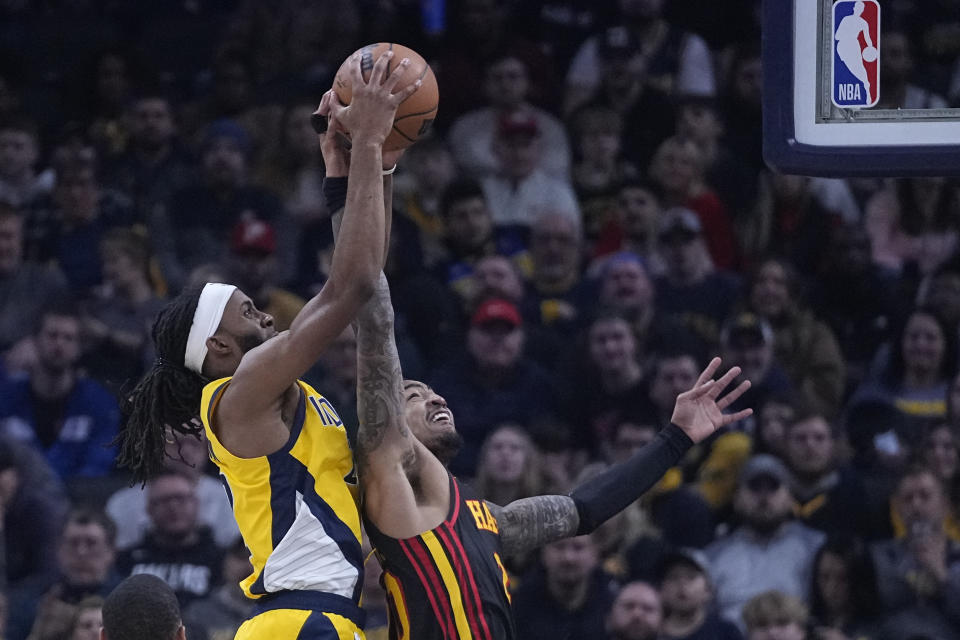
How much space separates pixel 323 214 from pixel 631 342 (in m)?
2.10

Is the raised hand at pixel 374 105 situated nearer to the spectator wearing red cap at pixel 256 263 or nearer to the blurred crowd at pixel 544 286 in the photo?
the blurred crowd at pixel 544 286

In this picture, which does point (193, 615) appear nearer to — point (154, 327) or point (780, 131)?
point (154, 327)

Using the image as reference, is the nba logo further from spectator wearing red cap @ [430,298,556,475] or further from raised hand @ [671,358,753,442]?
spectator wearing red cap @ [430,298,556,475]

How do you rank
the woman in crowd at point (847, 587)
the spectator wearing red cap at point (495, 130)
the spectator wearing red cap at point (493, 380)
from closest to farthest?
the woman in crowd at point (847, 587)
the spectator wearing red cap at point (493, 380)
the spectator wearing red cap at point (495, 130)

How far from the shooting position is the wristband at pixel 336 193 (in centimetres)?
455

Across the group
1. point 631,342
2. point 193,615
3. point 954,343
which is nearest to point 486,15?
point 631,342

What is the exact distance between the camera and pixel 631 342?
8.46m

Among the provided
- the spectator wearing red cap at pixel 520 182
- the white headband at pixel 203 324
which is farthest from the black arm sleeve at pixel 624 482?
the spectator wearing red cap at pixel 520 182

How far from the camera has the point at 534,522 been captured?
5.36 meters

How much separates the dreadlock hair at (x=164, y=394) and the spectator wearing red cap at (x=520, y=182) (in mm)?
4766

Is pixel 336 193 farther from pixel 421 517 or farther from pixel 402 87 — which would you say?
pixel 421 517

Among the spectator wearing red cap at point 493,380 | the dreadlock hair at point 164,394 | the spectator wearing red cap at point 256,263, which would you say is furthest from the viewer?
the spectator wearing red cap at point 256,263

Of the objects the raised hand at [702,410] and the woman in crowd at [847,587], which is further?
the woman in crowd at [847,587]

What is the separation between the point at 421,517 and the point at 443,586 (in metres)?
0.22
